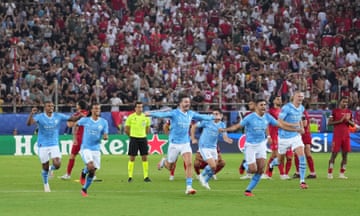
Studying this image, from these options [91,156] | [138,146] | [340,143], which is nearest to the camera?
[91,156]

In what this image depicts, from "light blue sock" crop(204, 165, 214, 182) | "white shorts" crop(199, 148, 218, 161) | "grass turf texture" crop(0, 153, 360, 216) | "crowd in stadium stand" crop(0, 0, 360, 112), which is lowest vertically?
"grass turf texture" crop(0, 153, 360, 216)

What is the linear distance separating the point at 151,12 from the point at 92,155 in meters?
27.5

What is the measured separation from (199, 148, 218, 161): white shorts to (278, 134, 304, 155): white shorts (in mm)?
1774

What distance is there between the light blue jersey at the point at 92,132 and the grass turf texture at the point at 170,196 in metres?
1.17

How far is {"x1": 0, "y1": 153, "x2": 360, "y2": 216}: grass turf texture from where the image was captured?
776 inches

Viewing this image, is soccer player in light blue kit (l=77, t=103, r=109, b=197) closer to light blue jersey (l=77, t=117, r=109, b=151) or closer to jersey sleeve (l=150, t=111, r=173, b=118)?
light blue jersey (l=77, t=117, r=109, b=151)

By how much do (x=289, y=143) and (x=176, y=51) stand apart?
72.0 ft

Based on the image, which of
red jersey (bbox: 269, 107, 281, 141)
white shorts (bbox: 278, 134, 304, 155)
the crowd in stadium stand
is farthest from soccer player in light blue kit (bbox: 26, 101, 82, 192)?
the crowd in stadium stand

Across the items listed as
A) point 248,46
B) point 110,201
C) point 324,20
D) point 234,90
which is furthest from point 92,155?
point 324,20

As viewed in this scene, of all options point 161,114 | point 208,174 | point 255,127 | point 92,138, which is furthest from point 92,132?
point 255,127

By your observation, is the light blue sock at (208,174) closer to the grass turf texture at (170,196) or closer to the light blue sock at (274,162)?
the grass turf texture at (170,196)

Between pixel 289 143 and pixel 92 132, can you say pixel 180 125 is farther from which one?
pixel 289 143

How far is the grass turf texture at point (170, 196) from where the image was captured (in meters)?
19.7

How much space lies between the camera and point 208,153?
86.0 ft
